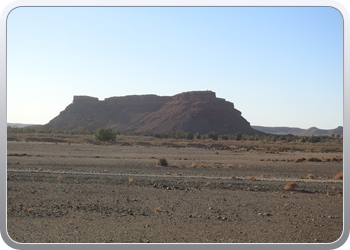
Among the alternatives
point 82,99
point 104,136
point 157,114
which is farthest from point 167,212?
point 82,99

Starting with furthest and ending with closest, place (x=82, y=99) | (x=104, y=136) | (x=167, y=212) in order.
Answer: (x=82, y=99) < (x=104, y=136) < (x=167, y=212)

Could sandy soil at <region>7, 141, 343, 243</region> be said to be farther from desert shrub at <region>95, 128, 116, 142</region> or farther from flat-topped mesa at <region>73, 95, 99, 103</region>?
flat-topped mesa at <region>73, 95, 99, 103</region>

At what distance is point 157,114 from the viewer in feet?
480

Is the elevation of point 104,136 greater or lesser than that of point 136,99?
lesser

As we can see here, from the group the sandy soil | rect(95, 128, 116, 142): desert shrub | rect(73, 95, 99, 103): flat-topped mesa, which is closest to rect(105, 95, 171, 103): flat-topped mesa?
rect(73, 95, 99, 103): flat-topped mesa

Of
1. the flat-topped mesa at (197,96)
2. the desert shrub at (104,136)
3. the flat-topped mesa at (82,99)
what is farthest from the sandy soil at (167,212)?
the flat-topped mesa at (82,99)

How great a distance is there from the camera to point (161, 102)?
160625 mm

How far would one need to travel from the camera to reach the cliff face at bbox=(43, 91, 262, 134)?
13812cm

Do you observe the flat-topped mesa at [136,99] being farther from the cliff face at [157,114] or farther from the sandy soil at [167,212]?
the sandy soil at [167,212]

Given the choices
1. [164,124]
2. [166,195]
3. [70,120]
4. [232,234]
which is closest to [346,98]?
[232,234]

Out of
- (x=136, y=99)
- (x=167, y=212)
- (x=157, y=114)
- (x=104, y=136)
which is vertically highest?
(x=136, y=99)

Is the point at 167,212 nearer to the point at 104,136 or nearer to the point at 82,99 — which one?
the point at 104,136
